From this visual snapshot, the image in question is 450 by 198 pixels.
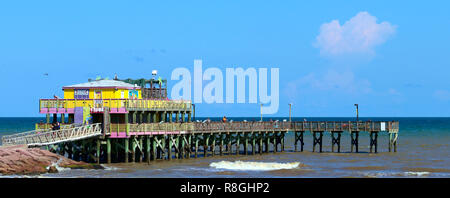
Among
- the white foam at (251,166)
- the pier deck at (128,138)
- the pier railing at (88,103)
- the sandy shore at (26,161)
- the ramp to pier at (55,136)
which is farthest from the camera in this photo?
the pier railing at (88,103)

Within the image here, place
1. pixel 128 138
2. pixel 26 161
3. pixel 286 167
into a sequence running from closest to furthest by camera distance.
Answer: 1. pixel 26 161
2. pixel 286 167
3. pixel 128 138

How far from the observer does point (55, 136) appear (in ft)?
160

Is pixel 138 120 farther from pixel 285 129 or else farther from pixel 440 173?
pixel 440 173

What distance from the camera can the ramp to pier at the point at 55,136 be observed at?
47.6 meters

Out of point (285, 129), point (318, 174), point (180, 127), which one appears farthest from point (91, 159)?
point (285, 129)

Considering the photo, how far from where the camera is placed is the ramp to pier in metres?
47.6

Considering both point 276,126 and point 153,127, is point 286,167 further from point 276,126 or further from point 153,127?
point 276,126

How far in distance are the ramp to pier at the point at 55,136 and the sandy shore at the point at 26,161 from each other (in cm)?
196

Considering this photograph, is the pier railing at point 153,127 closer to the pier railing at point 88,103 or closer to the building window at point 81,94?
the pier railing at point 88,103

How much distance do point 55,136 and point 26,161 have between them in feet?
17.4

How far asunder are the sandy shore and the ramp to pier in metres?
1.96

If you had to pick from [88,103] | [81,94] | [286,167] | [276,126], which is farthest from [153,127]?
[276,126]

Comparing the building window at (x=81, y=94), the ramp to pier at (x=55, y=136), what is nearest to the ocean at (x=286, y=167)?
the ramp to pier at (x=55, y=136)
